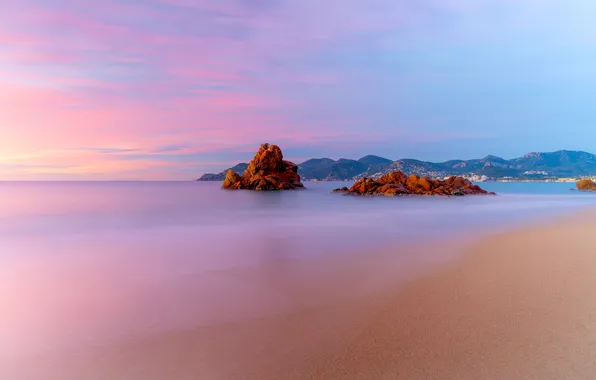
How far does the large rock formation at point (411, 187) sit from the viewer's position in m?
49.6

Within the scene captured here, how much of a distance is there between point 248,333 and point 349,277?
3.56 m

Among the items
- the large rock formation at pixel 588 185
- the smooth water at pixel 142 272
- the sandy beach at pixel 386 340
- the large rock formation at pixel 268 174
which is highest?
the large rock formation at pixel 268 174

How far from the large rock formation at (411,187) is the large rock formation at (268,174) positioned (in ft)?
64.2

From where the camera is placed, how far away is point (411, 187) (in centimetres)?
5166

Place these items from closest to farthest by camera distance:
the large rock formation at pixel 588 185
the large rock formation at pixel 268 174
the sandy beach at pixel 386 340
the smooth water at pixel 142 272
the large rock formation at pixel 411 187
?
the sandy beach at pixel 386 340 → the smooth water at pixel 142 272 → the large rock formation at pixel 411 187 → the large rock formation at pixel 588 185 → the large rock formation at pixel 268 174

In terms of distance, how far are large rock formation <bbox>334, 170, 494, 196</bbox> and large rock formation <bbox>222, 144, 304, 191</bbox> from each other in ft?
64.2

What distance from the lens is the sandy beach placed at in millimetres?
4035

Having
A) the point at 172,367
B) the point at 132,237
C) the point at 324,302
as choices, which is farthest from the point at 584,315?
the point at 132,237

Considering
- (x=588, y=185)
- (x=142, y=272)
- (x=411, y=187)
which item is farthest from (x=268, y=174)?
(x=142, y=272)

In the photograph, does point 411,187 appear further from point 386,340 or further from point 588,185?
point 386,340

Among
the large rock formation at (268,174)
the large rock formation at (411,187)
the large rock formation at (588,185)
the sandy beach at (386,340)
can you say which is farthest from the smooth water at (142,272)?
the large rock formation at (588,185)

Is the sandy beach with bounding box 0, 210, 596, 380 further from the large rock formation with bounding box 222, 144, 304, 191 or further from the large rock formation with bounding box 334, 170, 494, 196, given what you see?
the large rock formation with bounding box 222, 144, 304, 191

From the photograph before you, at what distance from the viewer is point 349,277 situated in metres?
8.20

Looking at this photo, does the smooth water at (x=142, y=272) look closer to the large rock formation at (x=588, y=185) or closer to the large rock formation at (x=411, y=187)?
the large rock formation at (x=411, y=187)
